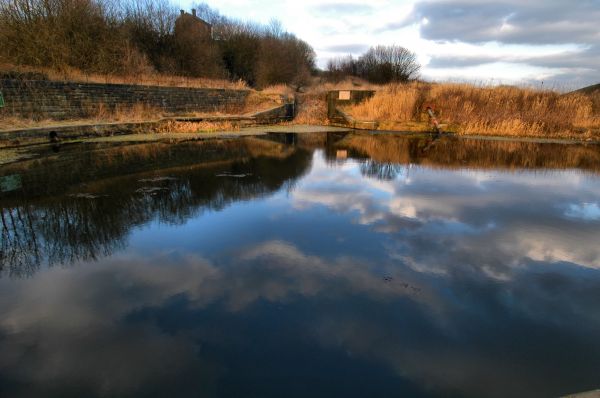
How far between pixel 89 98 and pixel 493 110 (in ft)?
52.5

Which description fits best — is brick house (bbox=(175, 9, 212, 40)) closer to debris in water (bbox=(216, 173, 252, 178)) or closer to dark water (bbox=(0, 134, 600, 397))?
debris in water (bbox=(216, 173, 252, 178))

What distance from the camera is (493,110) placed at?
15195 mm

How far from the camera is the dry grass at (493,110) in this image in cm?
1397

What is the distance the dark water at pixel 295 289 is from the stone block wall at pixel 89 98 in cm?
729

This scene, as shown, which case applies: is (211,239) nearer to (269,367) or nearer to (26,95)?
(269,367)

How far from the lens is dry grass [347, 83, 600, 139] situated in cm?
1397

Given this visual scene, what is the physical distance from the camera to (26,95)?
1159 cm

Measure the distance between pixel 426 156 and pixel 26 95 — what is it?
40.8ft

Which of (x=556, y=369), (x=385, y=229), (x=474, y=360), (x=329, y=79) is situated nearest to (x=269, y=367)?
(x=474, y=360)

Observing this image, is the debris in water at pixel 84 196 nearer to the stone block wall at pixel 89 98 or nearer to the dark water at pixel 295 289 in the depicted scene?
the dark water at pixel 295 289


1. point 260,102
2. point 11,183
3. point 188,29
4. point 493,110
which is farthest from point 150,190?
point 188,29

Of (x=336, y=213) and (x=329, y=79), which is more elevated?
(x=329, y=79)

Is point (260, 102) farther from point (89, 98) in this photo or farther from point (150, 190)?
point (150, 190)

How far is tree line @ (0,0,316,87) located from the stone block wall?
11.8ft
